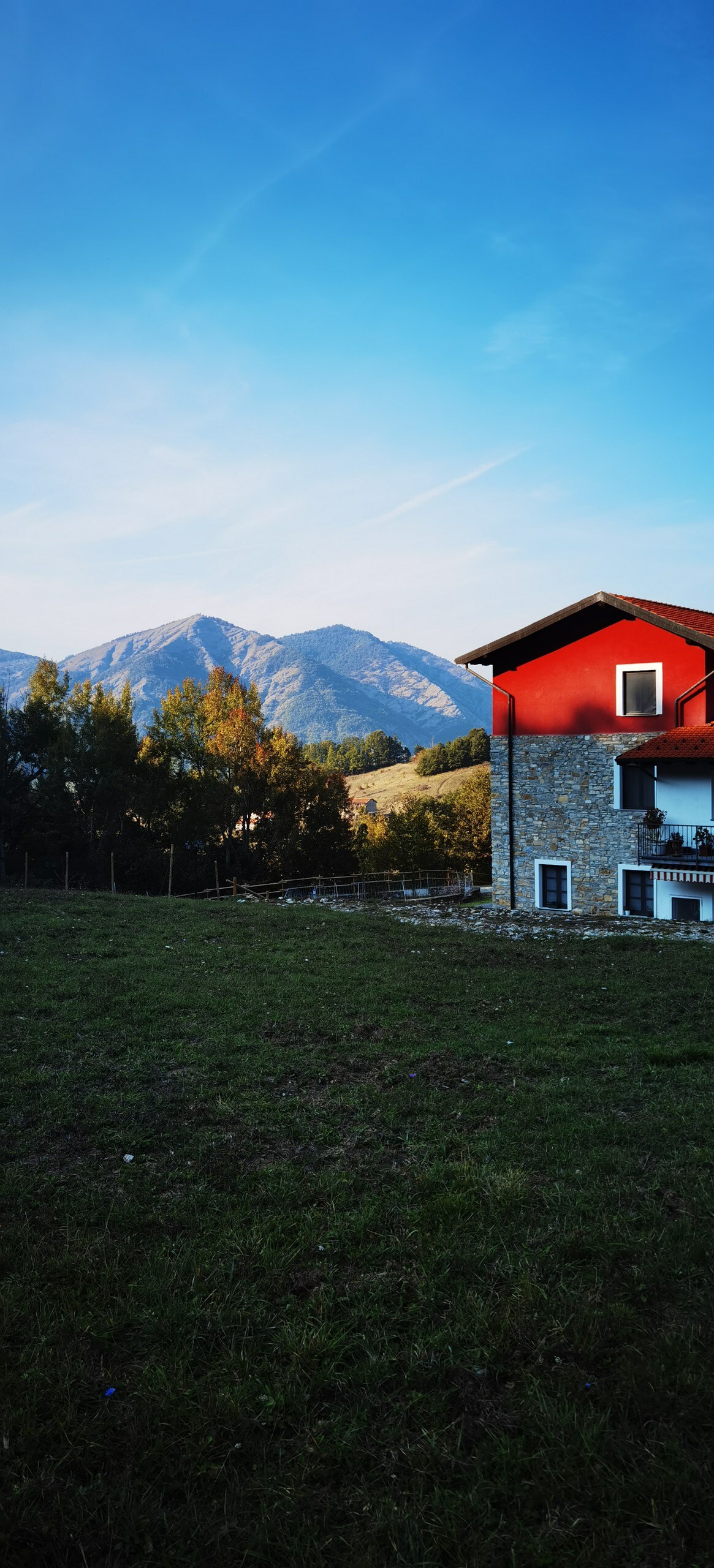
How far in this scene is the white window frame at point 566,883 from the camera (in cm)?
2975

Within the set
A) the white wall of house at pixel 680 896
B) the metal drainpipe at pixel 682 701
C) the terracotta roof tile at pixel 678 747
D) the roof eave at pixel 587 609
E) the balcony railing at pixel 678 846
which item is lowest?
the white wall of house at pixel 680 896

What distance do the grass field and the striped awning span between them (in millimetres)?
16723

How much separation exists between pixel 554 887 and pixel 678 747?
7.39m

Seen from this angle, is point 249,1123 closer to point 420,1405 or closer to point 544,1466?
point 420,1405

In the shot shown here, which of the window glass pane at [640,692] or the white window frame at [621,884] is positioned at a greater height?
the window glass pane at [640,692]

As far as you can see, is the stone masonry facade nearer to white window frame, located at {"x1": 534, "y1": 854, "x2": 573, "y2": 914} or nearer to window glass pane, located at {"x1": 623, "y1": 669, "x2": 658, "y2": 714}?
white window frame, located at {"x1": 534, "y1": 854, "x2": 573, "y2": 914}

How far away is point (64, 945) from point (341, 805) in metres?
41.0

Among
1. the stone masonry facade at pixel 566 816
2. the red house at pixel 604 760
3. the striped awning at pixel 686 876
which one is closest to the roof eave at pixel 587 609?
the red house at pixel 604 760

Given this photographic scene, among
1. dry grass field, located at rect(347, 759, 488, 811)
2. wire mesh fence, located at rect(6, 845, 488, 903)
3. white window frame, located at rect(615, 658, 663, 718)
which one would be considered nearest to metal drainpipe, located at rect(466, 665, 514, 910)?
white window frame, located at rect(615, 658, 663, 718)

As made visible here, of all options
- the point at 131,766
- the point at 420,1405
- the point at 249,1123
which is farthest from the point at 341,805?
the point at 420,1405

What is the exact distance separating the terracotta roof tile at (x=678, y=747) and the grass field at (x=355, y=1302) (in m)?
17.2

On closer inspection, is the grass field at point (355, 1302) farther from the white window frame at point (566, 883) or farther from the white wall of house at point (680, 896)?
the white window frame at point (566, 883)

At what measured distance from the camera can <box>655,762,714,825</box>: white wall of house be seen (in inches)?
1045

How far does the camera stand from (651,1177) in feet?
21.1
